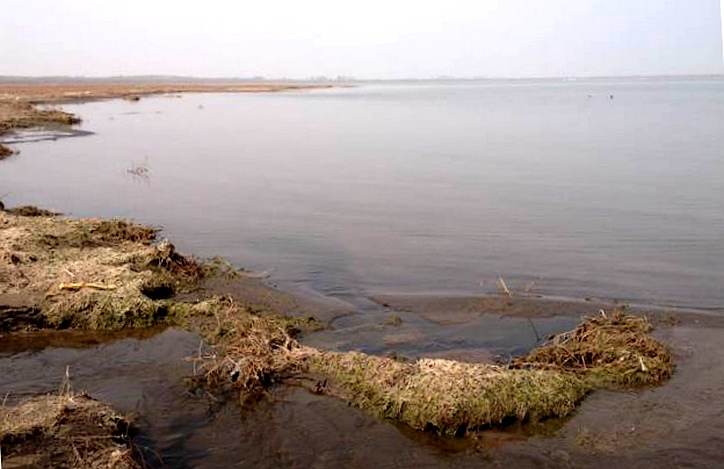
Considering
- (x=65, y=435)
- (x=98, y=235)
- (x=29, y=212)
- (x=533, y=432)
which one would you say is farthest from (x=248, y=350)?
(x=29, y=212)

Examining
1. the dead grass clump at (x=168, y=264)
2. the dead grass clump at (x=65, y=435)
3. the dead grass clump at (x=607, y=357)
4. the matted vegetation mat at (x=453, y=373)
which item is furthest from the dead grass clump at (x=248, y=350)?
the dead grass clump at (x=607, y=357)

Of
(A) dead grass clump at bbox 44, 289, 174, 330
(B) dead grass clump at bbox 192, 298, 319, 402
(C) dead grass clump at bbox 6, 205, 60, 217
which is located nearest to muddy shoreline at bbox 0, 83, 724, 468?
(B) dead grass clump at bbox 192, 298, 319, 402

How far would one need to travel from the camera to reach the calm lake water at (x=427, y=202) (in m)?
12.5

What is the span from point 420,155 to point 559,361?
22.0m

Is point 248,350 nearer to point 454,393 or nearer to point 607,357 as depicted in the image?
point 454,393

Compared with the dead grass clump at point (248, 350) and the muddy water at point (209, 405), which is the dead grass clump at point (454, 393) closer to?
the muddy water at point (209, 405)

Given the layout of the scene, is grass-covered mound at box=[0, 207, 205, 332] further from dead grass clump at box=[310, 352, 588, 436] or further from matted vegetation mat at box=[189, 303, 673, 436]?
dead grass clump at box=[310, 352, 588, 436]

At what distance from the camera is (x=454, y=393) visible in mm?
6875

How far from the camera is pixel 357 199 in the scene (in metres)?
19.9

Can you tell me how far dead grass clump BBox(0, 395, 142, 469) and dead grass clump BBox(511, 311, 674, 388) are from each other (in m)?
4.67

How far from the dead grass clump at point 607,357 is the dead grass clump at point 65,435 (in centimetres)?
467

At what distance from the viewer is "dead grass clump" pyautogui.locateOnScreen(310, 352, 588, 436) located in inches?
267

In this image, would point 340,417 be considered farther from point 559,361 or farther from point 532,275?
point 532,275

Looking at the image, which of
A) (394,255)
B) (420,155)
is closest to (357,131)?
(420,155)
